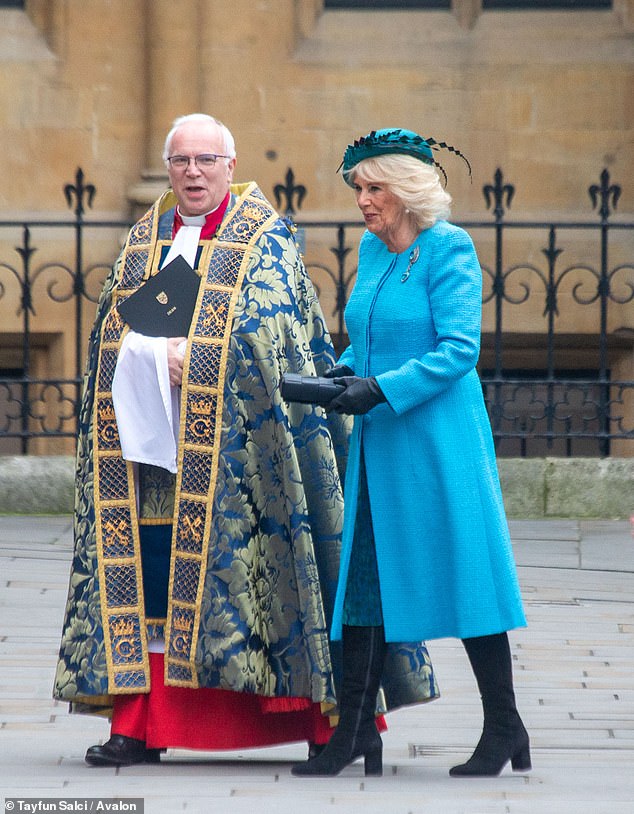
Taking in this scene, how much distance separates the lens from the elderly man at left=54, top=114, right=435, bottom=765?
4977 millimetres

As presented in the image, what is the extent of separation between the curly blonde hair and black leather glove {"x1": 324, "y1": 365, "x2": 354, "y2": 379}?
1.44 ft

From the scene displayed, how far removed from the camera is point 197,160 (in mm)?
5039

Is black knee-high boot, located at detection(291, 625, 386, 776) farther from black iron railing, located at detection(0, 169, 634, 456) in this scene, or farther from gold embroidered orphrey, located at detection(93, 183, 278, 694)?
black iron railing, located at detection(0, 169, 634, 456)

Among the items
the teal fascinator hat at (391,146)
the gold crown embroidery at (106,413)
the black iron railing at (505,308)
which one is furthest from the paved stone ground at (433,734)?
the black iron railing at (505,308)

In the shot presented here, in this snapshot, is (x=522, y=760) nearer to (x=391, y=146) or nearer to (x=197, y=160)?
(x=391, y=146)

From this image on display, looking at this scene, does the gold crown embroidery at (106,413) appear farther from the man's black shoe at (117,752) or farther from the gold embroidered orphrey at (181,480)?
the man's black shoe at (117,752)

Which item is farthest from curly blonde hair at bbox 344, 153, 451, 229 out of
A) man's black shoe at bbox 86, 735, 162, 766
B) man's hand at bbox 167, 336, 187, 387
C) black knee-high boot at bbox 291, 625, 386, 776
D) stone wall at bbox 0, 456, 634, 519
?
stone wall at bbox 0, 456, 634, 519

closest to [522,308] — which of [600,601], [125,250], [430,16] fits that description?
[430,16]

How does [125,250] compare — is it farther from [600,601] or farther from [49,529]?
[49,529]

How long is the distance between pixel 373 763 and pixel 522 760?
38 centimetres

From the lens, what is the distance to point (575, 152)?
10898 millimetres

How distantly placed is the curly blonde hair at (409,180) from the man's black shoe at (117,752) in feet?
5.18

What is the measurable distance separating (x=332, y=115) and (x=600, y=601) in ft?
14.4

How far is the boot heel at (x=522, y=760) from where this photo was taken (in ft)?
15.7
